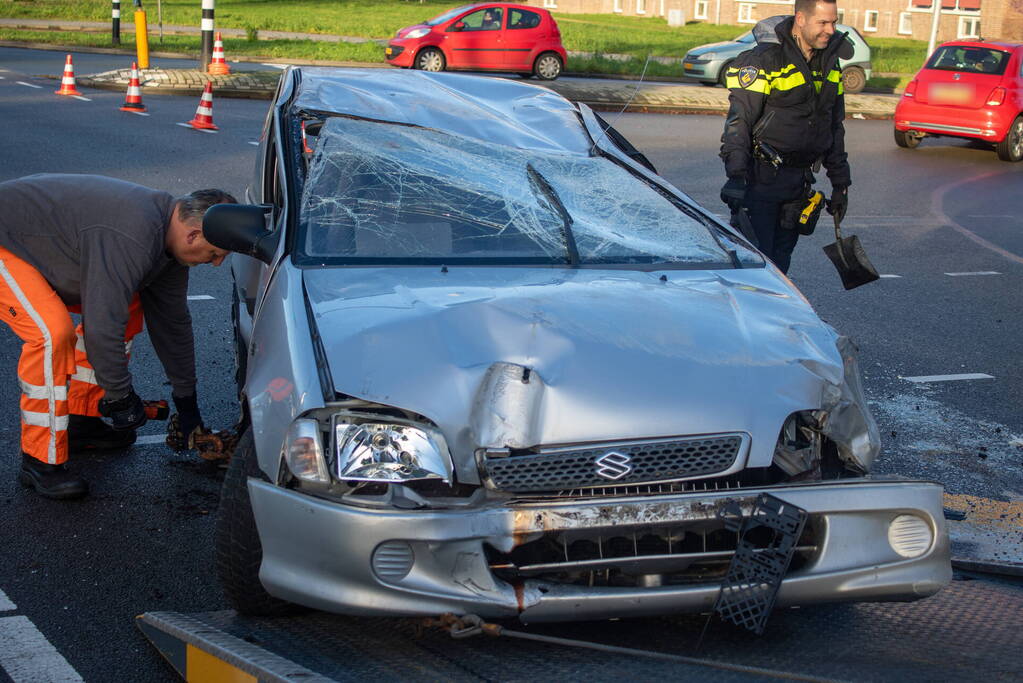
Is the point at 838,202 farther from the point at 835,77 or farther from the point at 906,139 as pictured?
the point at 906,139

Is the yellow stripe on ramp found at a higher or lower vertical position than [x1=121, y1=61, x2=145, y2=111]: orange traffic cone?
lower

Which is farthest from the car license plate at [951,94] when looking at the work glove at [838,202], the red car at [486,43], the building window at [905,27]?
the building window at [905,27]

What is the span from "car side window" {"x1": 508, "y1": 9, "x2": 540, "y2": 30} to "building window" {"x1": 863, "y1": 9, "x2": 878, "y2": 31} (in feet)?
87.0

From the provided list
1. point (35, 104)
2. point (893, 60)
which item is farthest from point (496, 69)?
point (893, 60)

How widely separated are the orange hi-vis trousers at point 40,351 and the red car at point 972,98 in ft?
47.5

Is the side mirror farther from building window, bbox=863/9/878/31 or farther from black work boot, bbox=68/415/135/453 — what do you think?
building window, bbox=863/9/878/31

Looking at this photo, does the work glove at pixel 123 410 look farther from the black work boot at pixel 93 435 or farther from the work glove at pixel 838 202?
the work glove at pixel 838 202

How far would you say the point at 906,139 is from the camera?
16906 mm

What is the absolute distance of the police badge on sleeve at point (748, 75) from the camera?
593 cm

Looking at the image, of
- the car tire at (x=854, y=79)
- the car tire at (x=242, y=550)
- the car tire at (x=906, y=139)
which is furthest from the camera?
the car tire at (x=854, y=79)

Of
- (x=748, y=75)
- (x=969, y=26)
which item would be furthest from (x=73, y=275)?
(x=969, y=26)

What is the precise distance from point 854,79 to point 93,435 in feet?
71.9

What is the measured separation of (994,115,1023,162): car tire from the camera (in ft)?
53.3

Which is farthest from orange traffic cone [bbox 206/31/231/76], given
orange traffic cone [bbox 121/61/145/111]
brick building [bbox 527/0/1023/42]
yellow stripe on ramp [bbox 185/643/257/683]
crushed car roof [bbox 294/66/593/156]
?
brick building [bbox 527/0/1023/42]
